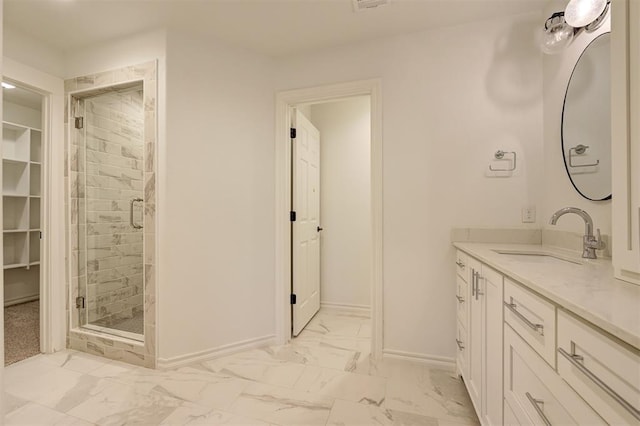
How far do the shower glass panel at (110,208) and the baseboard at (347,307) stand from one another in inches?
75.1

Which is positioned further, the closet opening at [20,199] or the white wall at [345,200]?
the closet opening at [20,199]

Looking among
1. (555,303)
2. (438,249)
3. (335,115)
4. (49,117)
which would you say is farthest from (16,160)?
(555,303)

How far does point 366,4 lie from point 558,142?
1516mm

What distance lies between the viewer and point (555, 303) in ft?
2.40

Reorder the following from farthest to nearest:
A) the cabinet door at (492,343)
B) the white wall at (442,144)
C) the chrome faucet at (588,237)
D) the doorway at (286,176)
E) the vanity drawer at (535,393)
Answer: the doorway at (286,176)
the white wall at (442,144)
the chrome faucet at (588,237)
the cabinet door at (492,343)
the vanity drawer at (535,393)

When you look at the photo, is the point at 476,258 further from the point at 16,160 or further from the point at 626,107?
the point at 16,160

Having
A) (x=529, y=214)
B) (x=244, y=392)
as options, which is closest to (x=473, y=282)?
(x=529, y=214)

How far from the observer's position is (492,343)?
1.17 metres

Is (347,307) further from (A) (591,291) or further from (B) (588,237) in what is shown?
(A) (591,291)

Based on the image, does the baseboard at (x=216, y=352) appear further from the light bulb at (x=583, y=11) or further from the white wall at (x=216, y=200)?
the light bulb at (x=583, y=11)

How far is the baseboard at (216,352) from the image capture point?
1.99 m

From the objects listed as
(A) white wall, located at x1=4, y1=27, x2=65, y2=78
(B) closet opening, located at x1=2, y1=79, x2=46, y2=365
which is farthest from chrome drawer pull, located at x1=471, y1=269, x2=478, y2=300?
(B) closet opening, located at x1=2, y1=79, x2=46, y2=365

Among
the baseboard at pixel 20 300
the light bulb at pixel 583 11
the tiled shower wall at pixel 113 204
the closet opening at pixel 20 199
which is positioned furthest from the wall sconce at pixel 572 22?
the baseboard at pixel 20 300

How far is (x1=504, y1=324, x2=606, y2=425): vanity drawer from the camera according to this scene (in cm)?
64
